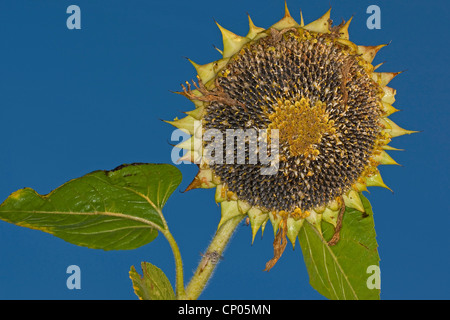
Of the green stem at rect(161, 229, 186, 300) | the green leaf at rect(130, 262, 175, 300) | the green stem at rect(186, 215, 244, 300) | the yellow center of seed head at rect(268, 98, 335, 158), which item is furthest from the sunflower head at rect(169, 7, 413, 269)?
the green leaf at rect(130, 262, 175, 300)

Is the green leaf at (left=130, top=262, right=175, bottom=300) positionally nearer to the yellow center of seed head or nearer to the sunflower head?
the sunflower head

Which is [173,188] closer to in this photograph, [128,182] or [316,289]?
[128,182]

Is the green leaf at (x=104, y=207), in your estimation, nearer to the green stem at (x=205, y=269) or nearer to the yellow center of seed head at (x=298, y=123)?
the green stem at (x=205, y=269)

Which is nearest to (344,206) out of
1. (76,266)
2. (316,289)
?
(316,289)

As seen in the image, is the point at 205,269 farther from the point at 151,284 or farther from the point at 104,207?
the point at 104,207

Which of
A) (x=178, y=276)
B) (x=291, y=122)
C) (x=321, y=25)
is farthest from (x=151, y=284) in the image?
(x=321, y=25)

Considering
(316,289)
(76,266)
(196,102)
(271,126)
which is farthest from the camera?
(76,266)
